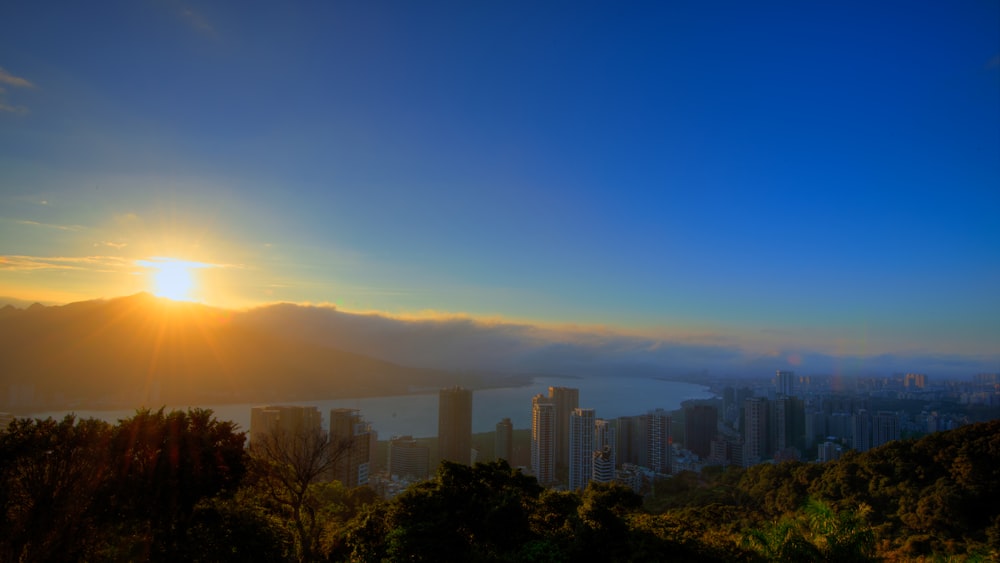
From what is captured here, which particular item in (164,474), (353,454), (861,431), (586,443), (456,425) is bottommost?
(861,431)

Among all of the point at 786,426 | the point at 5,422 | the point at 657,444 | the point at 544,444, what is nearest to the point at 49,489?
the point at 5,422

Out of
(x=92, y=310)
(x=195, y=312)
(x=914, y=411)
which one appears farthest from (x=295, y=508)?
(x=914, y=411)

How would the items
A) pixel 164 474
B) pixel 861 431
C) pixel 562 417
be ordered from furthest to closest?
pixel 861 431
pixel 562 417
pixel 164 474

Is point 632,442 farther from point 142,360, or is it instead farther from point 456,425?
point 142,360

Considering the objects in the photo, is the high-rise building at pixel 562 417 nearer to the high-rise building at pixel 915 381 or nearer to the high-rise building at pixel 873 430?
the high-rise building at pixel 873 430

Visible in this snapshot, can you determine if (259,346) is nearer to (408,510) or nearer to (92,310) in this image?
(92,310)

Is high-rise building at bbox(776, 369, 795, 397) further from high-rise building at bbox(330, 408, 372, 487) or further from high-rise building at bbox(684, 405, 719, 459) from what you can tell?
high-rise building at bbox(330, 408, 372, 487)

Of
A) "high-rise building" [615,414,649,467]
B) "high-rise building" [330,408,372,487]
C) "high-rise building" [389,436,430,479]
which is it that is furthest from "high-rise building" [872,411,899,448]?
"high-rise building" [330,408,372,487]

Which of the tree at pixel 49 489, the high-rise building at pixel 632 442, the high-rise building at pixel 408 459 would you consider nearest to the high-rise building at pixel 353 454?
the high-rise building at pixel 408 459
